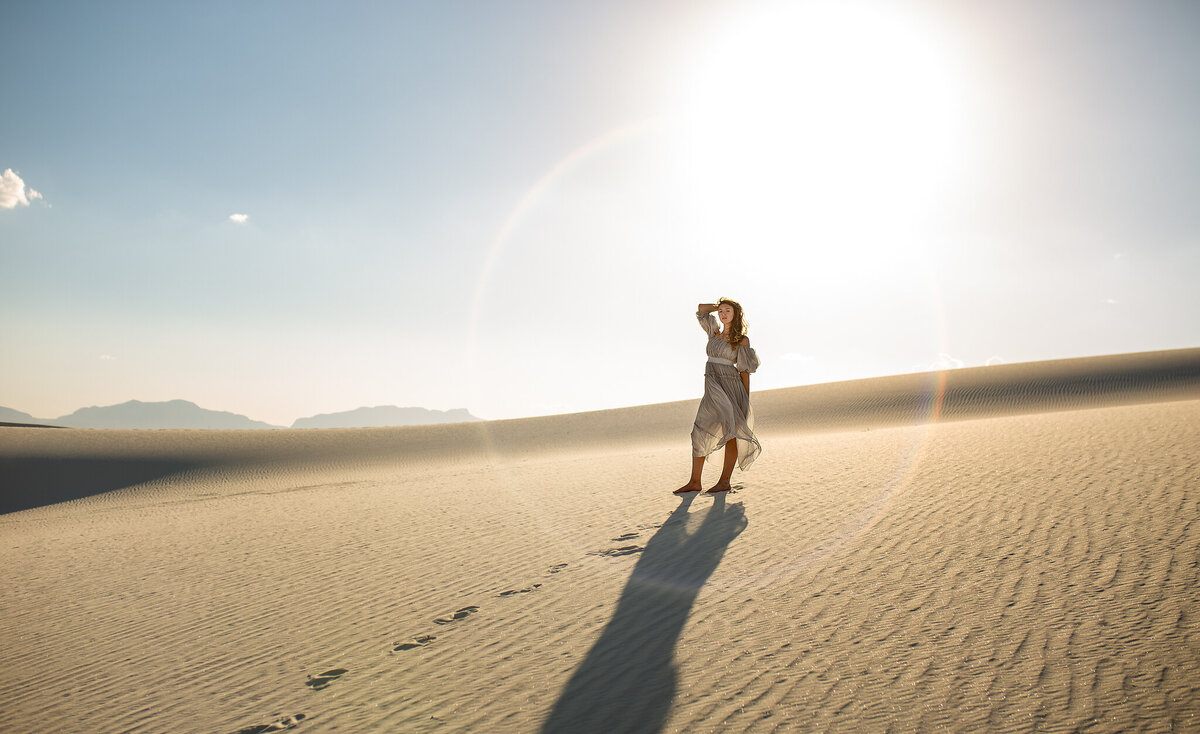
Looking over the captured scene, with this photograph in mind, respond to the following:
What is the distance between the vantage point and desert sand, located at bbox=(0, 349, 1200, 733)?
3143mm

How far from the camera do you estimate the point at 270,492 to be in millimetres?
16188

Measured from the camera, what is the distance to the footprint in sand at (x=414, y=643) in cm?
430

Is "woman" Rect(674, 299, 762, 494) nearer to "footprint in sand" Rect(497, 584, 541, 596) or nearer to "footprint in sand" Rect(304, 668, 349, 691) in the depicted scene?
"footprint in sand" Rect(497, 584, 541, 596)

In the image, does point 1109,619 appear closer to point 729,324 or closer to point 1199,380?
point 729,324

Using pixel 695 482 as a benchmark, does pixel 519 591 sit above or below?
below

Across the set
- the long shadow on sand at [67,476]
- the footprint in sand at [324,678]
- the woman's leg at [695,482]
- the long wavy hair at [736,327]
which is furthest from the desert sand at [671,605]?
the long shadow on sand at [67,476]

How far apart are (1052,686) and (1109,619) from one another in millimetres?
984

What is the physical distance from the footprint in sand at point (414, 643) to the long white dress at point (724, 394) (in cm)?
415

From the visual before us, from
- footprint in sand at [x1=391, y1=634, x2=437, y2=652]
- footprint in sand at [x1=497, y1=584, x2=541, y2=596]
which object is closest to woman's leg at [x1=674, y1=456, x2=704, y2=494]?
footprint in sand at [x1=497, y1=584, x2=541, y2=596]

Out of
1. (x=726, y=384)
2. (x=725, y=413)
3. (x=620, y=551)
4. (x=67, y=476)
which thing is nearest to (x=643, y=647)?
(x=620, y=551)

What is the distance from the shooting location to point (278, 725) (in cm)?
344

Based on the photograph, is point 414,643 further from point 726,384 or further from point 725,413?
point 726,384

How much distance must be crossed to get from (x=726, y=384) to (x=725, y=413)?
367mm

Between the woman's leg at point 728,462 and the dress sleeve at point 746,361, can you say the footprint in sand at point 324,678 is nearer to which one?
the woman's leg at point 728,462
